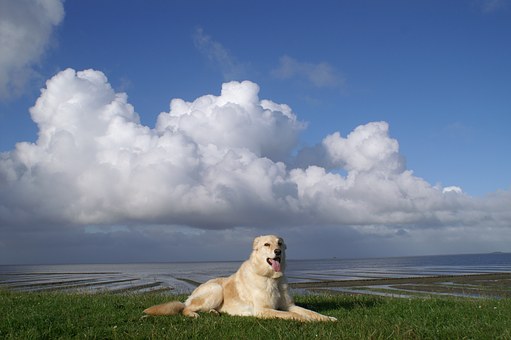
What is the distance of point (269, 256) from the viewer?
32.7 ft

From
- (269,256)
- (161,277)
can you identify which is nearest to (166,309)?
(269,256)

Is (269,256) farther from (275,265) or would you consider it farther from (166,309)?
(166,309)

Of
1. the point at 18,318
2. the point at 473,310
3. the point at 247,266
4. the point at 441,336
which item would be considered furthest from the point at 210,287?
the point at 473,310

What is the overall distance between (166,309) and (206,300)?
1.08 meters

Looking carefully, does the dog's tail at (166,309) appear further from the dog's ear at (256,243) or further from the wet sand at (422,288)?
the wet sand at (422,288)

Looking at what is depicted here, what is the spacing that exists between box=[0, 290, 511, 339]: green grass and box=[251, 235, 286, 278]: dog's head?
1.19m

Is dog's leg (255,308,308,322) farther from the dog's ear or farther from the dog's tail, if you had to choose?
the dog's tail

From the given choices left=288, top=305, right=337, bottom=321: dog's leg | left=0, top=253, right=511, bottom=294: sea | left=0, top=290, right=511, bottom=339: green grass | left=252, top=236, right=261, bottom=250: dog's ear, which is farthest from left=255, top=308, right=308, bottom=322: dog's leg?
left=0, top=253, right=511, bottom=294: sea

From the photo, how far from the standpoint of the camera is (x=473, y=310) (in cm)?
1097

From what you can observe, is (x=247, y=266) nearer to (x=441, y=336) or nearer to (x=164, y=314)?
(x=164, y=314)

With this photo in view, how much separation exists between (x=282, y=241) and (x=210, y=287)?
229 centimetres

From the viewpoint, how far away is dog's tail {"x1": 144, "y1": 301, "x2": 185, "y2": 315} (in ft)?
32.3

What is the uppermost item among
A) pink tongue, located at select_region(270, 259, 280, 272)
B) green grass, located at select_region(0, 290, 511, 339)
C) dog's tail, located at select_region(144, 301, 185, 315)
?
pink tongue, located at select_region(270, 259, 280, 272)

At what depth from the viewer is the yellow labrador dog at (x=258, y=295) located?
9875mm
